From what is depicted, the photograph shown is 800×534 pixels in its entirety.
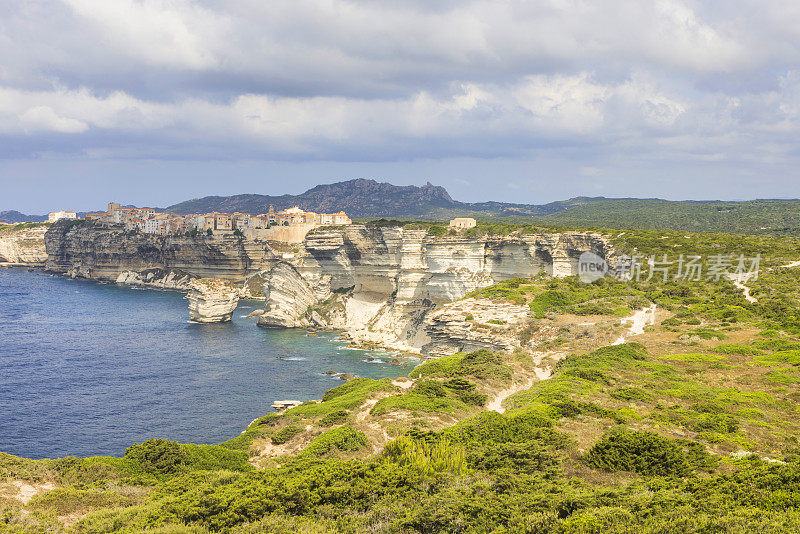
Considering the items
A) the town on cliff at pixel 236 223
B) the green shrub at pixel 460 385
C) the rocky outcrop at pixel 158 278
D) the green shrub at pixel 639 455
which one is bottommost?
the rocky outcrop at pixel 158 278

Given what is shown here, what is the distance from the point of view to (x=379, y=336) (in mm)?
68250

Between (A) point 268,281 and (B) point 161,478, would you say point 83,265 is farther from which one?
(B) point 161,478

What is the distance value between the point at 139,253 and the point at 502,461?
12038 cm

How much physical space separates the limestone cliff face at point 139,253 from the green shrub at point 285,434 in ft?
276

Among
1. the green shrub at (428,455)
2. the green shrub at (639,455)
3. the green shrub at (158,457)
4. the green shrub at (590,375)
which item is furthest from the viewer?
the green shrub at (590,375)

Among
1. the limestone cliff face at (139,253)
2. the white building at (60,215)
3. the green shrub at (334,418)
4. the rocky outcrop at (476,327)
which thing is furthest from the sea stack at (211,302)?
the white building at (60,215)

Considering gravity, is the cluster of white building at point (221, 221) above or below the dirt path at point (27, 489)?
above

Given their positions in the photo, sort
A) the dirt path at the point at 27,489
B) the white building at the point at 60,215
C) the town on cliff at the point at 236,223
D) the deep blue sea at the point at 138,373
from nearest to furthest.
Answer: the dirt path at the point at 27,489, the deep blue sea at the point at 138,373, the town on cliff at the point at 236,223, the white building at the point at 60,215

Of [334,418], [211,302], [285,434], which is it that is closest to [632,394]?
[334,418]

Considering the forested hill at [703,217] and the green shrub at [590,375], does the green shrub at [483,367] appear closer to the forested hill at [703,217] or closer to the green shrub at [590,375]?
the green shrub at [590,375]

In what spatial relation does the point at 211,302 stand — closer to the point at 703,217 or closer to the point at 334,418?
the point at 334,418

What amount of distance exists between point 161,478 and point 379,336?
1968 inches

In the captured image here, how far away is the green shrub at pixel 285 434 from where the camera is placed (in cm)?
2521

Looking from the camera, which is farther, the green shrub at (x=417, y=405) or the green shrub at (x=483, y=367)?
the green shrub at (x=483, y=367)
